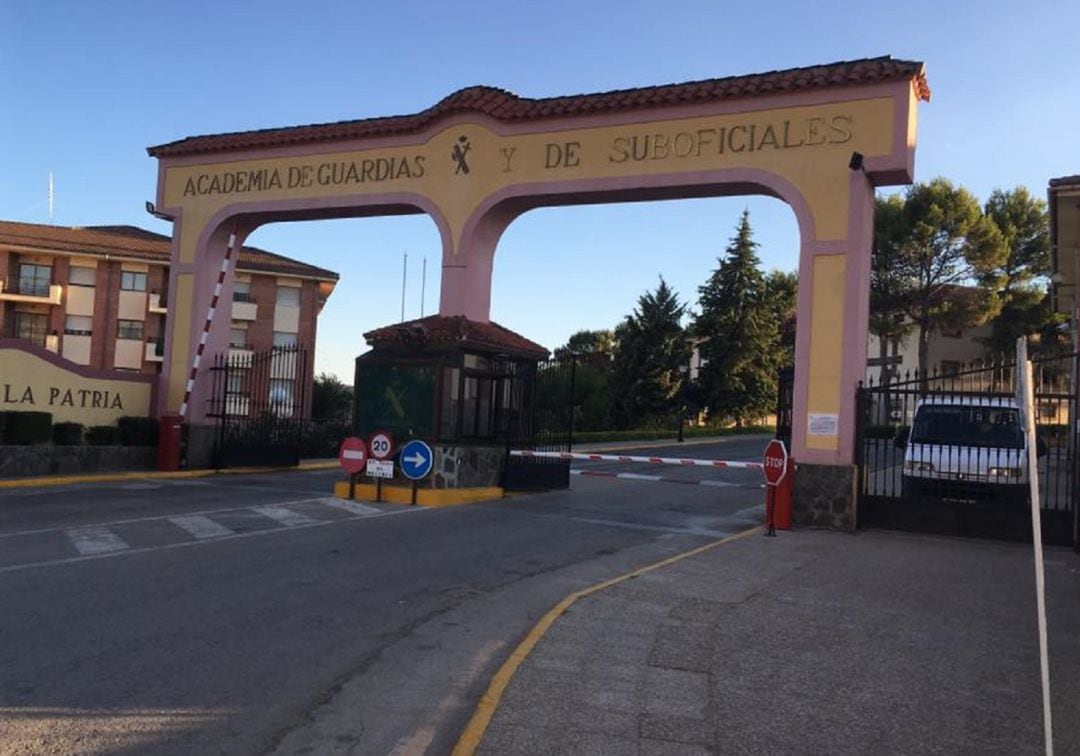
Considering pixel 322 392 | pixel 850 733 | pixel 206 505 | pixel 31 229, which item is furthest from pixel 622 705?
pixel 31 229

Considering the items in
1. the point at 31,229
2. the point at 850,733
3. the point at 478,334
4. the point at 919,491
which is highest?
the point at 31,229

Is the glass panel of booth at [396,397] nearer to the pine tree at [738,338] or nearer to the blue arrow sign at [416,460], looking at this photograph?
the blue arrow sign at [416,460]

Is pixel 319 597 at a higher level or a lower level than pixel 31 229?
lower

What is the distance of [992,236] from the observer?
43.8 metres

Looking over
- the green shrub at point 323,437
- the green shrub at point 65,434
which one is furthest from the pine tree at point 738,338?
the green shrub at point 65,434

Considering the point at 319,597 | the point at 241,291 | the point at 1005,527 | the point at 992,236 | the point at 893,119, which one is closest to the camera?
the point at 319,597

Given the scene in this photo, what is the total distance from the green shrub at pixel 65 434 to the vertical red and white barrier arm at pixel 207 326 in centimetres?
222

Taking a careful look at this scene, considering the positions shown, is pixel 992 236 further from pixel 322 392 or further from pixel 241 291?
pixel 241 291

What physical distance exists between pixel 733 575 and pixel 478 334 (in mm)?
8031

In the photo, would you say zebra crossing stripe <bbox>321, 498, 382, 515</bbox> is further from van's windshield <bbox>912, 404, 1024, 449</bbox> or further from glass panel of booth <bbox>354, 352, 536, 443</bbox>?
van's windshield <bbox>912, 404, 1024, 449</bbox>

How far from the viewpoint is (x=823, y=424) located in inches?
557

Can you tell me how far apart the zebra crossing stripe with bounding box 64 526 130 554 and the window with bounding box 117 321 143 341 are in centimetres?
4118

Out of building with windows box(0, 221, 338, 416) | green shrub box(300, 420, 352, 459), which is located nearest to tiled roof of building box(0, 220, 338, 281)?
building with windows box(0, 221, 338, 416)

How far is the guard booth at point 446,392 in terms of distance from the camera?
52.4 feet
